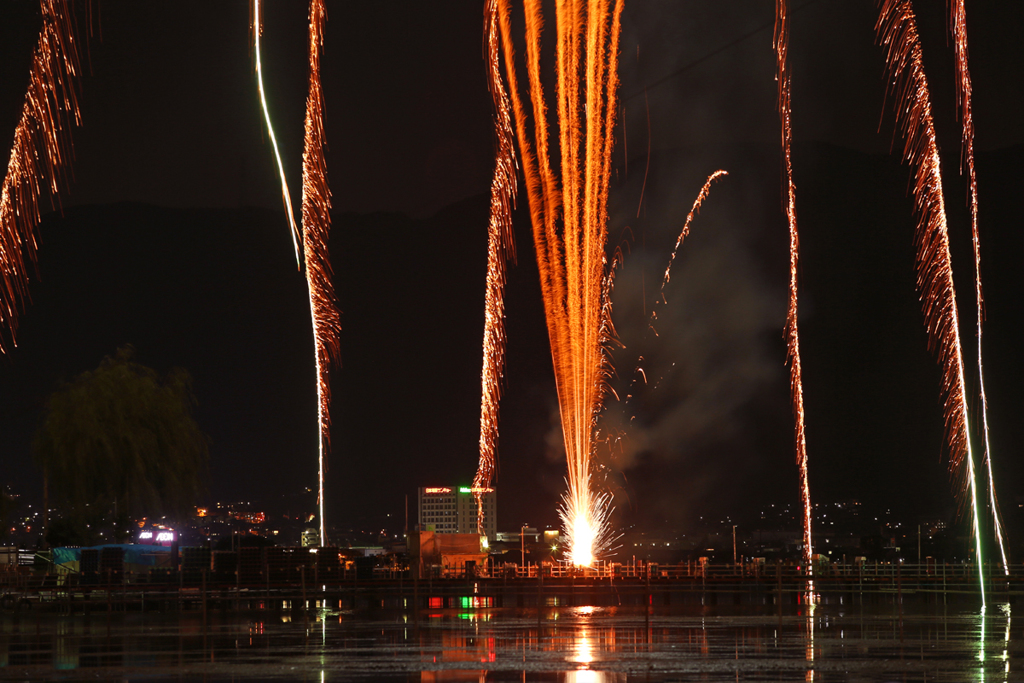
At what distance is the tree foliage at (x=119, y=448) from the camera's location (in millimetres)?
56125

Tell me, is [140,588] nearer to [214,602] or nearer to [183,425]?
[214,602]

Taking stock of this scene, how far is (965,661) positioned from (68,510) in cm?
4830

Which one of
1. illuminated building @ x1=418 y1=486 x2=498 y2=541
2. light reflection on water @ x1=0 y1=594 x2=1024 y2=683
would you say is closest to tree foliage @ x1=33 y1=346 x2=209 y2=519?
light reflection on water @ x1=0 y1=594 x2=1024 y2=683

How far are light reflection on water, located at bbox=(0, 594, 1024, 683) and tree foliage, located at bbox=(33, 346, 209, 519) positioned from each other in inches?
927

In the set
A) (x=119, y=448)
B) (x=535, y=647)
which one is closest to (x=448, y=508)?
(x=119, y=448)

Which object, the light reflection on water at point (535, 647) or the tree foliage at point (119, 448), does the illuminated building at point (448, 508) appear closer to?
the tree foliage at point (119, 448)

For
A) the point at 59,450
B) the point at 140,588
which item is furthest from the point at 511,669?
the point at 59,450

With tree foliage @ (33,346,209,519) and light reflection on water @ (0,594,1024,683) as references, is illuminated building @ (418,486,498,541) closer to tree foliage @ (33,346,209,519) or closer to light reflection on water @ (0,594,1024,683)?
tree foliage @ (33,346,209,519)

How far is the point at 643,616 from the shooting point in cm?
3136

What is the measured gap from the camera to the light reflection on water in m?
16.5

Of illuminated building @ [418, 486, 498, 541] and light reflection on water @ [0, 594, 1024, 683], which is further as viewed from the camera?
illuminated building @ [418, 486, 498, 541]

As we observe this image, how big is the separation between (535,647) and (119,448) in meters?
41.1

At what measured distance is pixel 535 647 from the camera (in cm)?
2083

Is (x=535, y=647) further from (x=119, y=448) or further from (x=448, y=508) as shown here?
(x=448, y=508)
